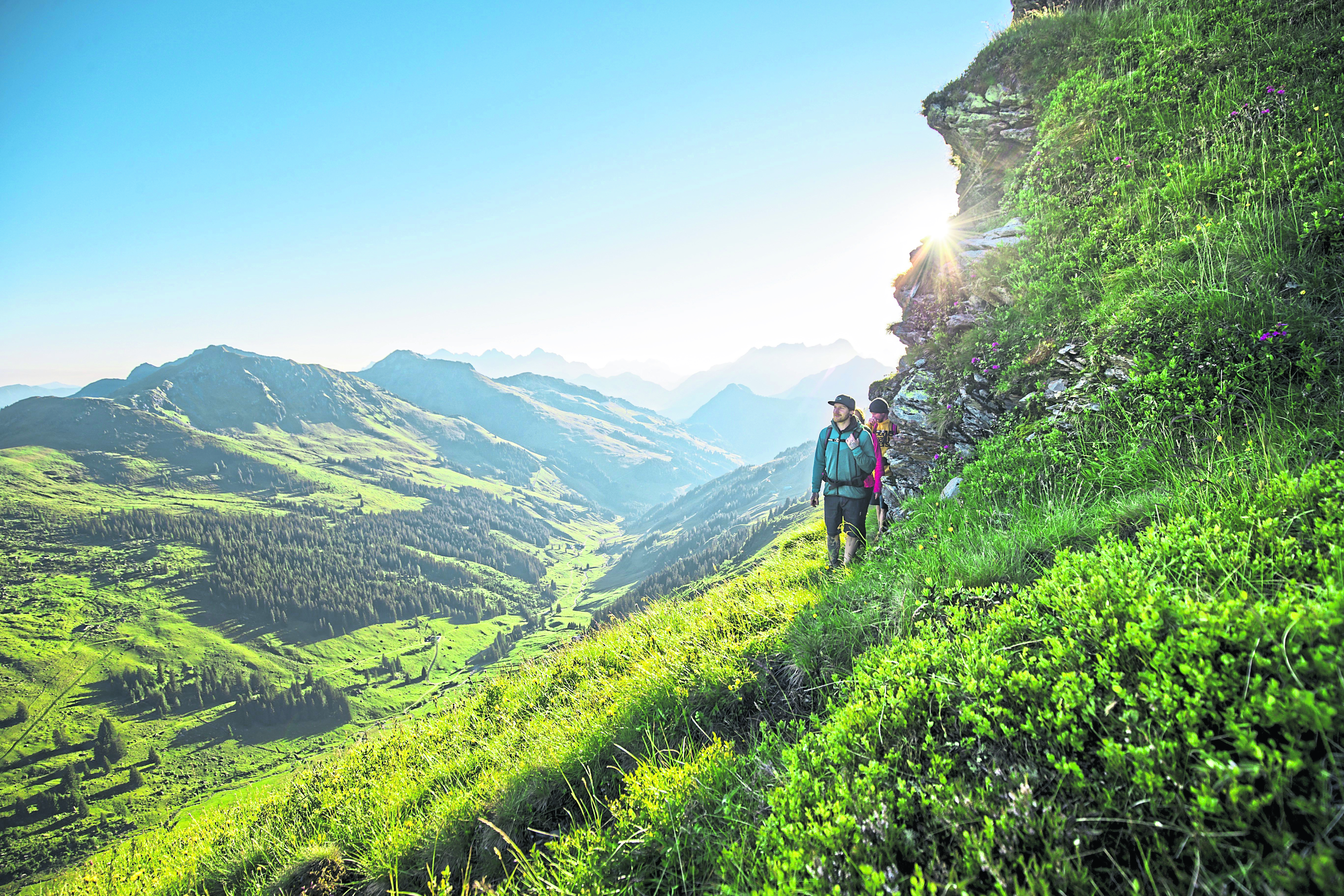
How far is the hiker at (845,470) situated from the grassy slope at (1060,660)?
1.03 meters

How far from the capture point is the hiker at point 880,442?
974cm

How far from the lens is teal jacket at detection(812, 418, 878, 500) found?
385 inches

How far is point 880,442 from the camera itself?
10.2 m

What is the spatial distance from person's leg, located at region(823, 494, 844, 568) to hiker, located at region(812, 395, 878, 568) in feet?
0.04

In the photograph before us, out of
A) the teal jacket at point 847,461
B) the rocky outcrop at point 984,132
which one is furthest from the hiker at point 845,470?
the rocky outcrop at point 984,132

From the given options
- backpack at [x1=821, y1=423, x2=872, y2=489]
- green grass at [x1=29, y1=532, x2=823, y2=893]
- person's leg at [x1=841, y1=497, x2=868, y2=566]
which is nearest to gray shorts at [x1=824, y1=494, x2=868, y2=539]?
person's leg at [x1=841, y1=497, x2=868, y2=566]

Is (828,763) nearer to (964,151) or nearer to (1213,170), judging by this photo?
(1213,170)

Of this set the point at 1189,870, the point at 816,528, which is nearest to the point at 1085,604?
the point at 1189,870

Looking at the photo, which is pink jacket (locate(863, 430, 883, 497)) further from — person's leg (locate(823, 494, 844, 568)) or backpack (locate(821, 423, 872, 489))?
person's leg (locate(823, 494, 844, 568))

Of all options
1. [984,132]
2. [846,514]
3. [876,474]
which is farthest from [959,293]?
[984,132]

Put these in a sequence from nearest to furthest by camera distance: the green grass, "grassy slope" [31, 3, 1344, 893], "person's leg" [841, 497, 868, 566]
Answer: "grassy slope" [31, 3, 1344, 893], the green grass, "person's leg" [841, 497, 868, 566]

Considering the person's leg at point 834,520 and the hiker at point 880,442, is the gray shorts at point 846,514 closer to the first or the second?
the person's leg at point 834,520

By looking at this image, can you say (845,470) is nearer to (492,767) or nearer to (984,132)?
(492,767)

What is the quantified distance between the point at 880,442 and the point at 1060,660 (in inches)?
297
